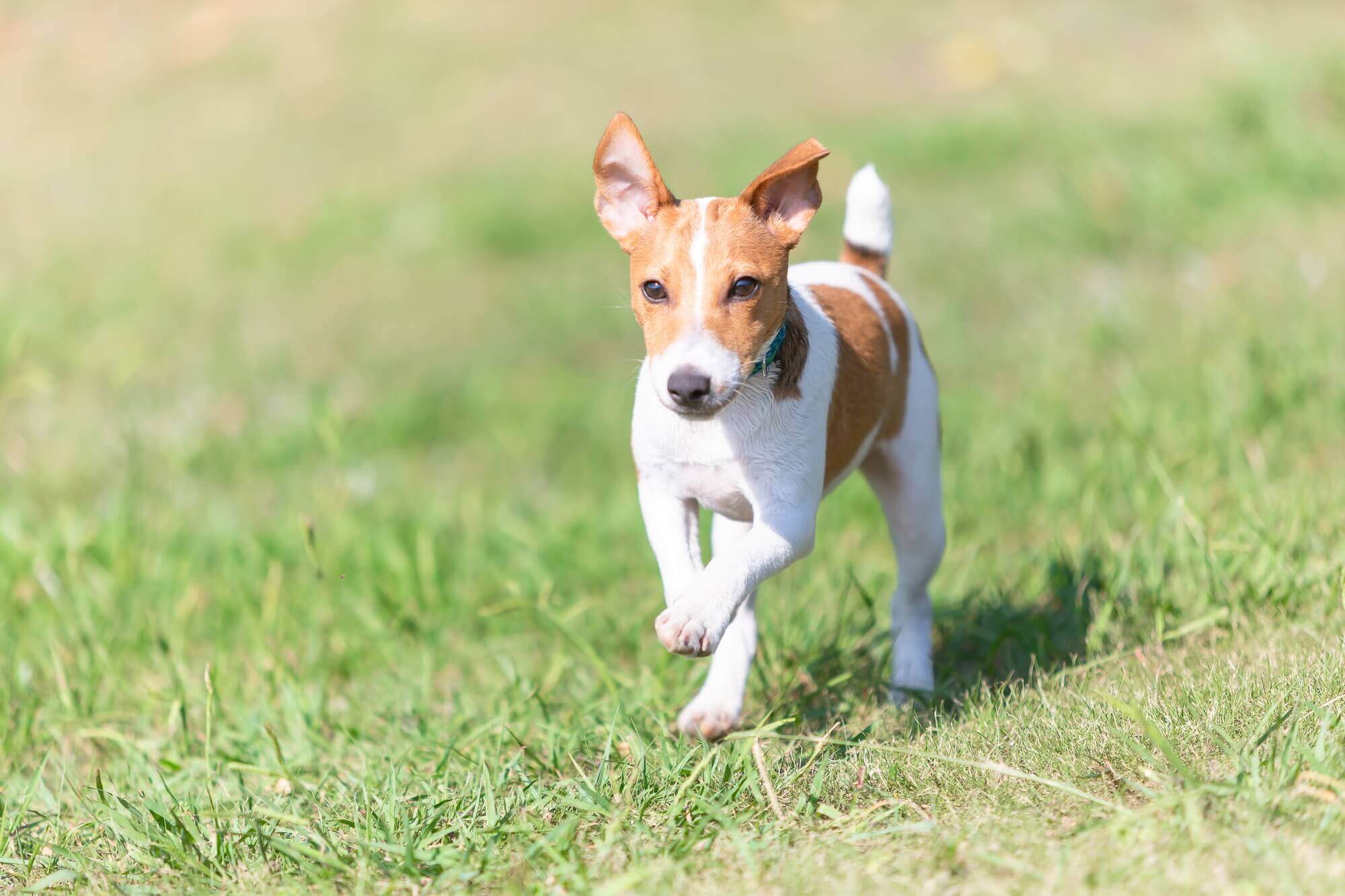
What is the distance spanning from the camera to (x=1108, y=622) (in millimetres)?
4199

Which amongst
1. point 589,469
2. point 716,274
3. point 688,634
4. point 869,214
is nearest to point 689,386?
point 716,274

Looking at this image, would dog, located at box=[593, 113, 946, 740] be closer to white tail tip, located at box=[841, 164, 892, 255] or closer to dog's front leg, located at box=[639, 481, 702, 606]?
dog's front leg, located at box=[639, 481, 702, 606]

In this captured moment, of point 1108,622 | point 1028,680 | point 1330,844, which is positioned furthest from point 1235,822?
point 1108,622

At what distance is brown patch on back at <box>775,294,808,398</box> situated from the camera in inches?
129

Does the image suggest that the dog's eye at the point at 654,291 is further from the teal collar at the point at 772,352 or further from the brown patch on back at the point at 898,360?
the brown patch on back at the point at 898,360

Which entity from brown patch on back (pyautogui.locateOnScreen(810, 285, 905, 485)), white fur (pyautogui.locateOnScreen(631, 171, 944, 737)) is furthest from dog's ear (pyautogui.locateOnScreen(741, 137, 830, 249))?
brown patch on back (pyautogui.locateOnScreen(810, 285, 905, 485))

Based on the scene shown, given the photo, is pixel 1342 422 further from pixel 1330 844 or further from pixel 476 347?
pixel 476 347

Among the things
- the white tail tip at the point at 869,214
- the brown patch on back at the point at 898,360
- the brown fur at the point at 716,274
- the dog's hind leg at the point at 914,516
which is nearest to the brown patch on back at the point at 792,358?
the brown fur at the point at 716,274

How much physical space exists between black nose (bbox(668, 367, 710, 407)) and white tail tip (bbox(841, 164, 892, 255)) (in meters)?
1.42

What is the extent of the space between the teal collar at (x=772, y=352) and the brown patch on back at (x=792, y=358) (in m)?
0.02

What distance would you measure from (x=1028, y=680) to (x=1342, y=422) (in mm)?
2309

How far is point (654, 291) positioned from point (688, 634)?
0.81 m

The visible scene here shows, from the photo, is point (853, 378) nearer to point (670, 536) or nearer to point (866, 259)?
point (670, 536)

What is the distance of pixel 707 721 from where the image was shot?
12.3 ft
